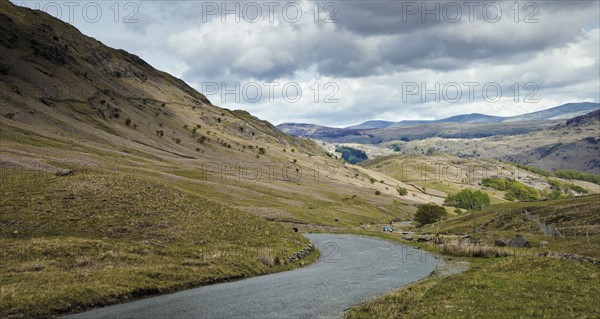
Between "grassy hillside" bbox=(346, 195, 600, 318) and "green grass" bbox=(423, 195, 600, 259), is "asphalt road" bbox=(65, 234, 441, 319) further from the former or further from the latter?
"green grass" bbox=(423, 195, 600, 259)

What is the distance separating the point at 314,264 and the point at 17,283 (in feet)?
117

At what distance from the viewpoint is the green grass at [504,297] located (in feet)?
90.2

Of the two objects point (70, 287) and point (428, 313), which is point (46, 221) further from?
point (428, 313)

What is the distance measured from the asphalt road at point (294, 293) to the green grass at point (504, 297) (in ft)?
14.0

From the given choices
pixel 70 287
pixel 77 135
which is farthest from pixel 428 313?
pixel 77 135

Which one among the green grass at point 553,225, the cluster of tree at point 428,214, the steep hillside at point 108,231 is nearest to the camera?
the steep hillside at point 108,231

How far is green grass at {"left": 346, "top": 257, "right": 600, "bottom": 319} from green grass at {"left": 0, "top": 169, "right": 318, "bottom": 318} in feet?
65.0

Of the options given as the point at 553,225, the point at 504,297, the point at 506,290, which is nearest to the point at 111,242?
the point at 504,297

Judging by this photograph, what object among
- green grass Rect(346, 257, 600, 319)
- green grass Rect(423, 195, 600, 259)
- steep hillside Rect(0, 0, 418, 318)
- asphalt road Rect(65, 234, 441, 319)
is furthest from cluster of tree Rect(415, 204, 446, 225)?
green grass Rect(346, 257, 600, 319)

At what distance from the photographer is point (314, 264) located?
6081cm

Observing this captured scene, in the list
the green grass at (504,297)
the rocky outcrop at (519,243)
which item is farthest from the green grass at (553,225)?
the green grass at (504,297)

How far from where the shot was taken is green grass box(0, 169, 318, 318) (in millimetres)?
35344

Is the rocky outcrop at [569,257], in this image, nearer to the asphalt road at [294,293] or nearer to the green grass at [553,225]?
the green grass at [553,225]

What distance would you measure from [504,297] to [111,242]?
1549 inches
